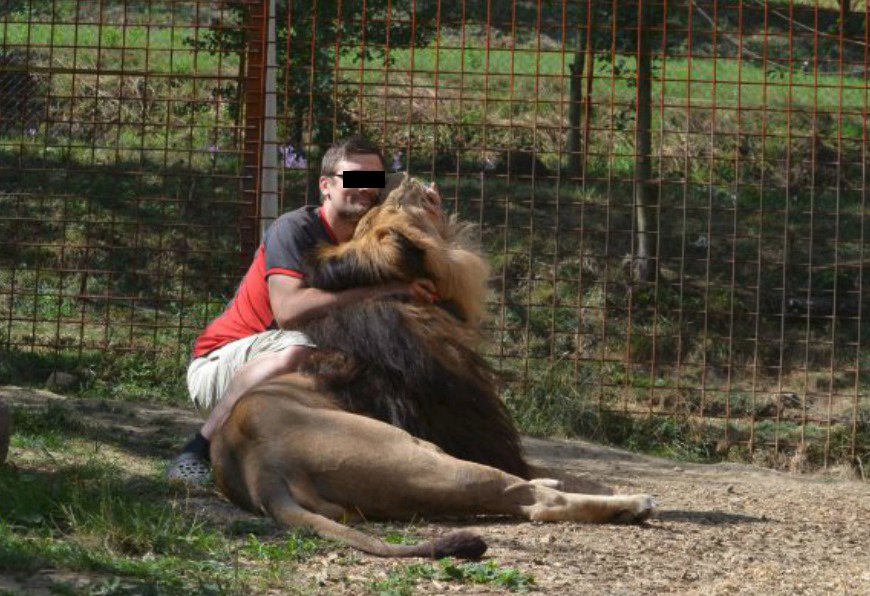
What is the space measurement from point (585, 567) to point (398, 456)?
2.77 ft

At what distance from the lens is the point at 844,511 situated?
6391 millimetres

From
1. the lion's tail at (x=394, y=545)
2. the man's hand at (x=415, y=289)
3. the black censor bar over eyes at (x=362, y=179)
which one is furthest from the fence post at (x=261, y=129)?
the lion's tail at (x=394, y=545)

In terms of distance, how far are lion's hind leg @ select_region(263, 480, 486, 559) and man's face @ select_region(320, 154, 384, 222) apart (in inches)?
51.2

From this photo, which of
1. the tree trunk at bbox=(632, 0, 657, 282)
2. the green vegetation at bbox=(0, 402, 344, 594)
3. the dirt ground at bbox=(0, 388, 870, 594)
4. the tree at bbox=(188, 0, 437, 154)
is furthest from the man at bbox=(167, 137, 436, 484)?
the tree trunk at bbox=(632, 0, 657, 282)

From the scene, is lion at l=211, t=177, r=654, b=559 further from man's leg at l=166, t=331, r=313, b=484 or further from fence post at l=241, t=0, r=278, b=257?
fence post at l=241, t=0, r=278, b=257

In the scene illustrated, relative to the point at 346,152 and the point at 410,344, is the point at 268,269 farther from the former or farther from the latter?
the point at 410,344

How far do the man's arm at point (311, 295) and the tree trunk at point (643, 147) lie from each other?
3300 mm

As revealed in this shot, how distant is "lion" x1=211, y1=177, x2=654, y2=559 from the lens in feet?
16.9

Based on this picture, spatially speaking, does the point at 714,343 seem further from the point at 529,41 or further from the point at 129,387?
the point at 529,41

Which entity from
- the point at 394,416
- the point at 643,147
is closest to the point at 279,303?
the point at 394,416

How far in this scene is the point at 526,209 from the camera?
1187 cm

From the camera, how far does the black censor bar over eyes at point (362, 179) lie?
19.5ft

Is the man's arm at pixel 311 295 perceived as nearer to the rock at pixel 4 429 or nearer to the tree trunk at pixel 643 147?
the rock at pixel 4 429

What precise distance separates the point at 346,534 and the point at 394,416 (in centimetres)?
81
